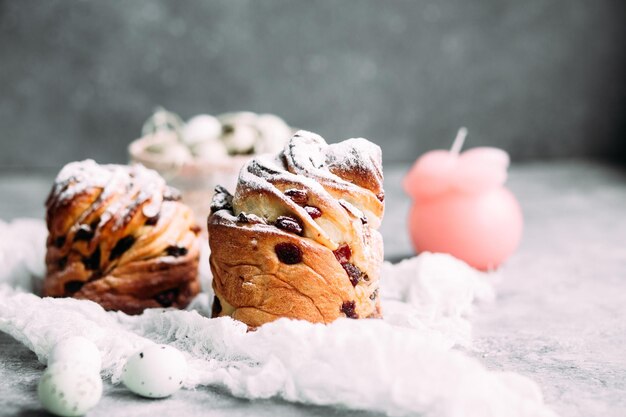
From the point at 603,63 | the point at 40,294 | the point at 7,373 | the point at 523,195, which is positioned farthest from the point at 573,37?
the point at 7,373

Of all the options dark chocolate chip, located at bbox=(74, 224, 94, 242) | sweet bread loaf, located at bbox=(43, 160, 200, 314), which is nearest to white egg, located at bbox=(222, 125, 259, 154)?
sweet bread loaf, located at bbox=(43, 160, 200, 314)

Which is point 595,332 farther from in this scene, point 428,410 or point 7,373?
point 7,373

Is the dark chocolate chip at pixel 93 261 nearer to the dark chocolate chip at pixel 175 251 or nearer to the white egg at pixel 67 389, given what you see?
the dark chocolate chip at pixel 175 251

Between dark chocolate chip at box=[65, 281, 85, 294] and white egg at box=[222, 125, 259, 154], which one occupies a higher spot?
white egg at box=[222, 125, 259, 154]

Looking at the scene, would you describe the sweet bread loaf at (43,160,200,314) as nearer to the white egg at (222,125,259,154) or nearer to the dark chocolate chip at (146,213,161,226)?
the dark chocolate chip at (146,213,161,226)

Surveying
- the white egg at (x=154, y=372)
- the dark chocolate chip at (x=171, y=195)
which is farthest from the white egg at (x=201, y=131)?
the white egg at (x=154, y=372)

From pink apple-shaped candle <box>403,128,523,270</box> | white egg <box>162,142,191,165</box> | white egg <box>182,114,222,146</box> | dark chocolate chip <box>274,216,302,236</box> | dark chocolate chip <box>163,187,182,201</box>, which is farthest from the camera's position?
white egg <box>182,114,222,146</box>
